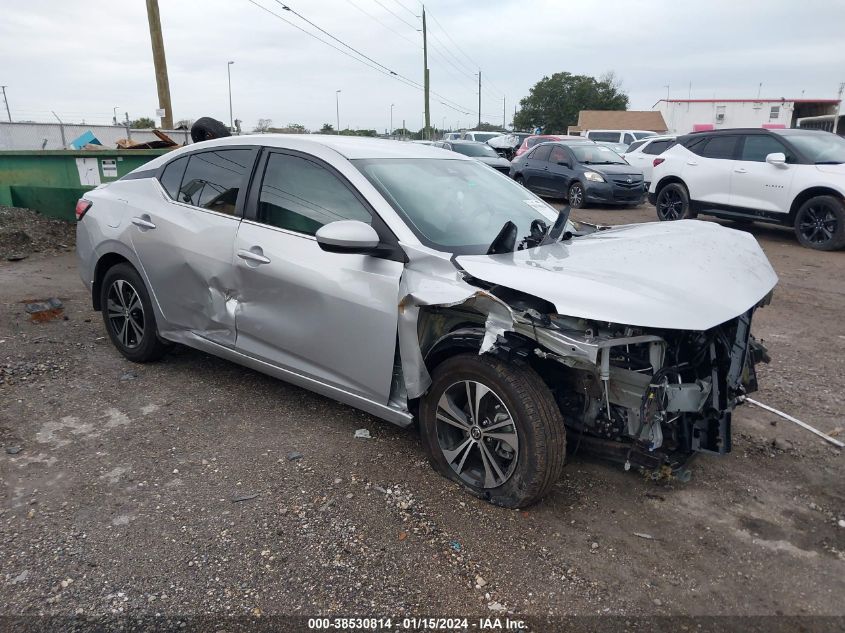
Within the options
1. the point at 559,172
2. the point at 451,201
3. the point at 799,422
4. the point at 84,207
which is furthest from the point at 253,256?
the point at 559,172

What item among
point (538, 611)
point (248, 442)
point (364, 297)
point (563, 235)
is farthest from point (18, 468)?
point (563, 235)

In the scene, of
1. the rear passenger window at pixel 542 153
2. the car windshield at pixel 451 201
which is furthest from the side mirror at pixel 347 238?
the rear passenger window at pixel 542 153

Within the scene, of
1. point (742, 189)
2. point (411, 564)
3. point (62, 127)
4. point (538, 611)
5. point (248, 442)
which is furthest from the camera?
point (62, 127)

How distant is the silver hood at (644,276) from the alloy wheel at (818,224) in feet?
23.4

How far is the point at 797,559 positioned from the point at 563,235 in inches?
78.3

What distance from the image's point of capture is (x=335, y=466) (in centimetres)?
342

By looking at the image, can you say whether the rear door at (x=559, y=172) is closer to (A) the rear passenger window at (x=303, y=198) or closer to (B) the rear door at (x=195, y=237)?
(B) the rear door at (x=195, y=237)

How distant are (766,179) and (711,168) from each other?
1.06 meters

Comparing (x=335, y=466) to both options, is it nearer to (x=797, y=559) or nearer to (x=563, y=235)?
(x=563, y=235)

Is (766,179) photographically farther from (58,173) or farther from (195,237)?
(58,173)

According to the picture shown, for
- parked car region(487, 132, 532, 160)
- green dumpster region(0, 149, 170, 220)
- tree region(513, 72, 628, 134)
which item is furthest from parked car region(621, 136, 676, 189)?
tree region(513, 72, 628, 134)

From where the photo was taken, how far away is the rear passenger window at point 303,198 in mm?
3461

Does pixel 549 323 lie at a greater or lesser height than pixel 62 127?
lesser

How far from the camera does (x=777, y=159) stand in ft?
31.3
